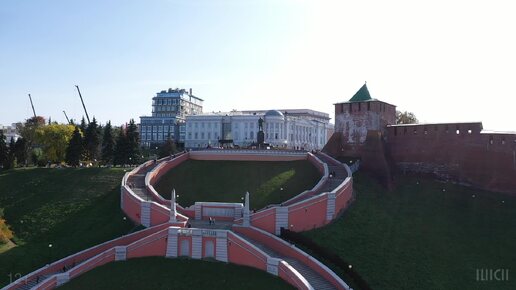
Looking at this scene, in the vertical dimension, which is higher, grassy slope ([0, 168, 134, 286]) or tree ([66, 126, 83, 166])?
tree ([66, 126, 83, 166])

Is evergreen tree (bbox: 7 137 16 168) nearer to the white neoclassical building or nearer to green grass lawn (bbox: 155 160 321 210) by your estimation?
green grass lawn (bbox: 155 160 321 210)

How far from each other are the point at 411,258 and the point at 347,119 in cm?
1889

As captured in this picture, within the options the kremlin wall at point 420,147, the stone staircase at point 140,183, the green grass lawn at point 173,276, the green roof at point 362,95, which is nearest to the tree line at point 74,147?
the stone staircase at point 140,183

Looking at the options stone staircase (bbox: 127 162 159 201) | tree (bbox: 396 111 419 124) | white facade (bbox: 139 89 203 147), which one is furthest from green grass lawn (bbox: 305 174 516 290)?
white facade (bbox: 139 89 203 147)

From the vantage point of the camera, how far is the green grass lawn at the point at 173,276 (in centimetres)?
2520

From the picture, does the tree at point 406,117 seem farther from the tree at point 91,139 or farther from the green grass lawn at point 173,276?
the green grass lawn at point 173,276

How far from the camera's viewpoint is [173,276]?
2628 centimetres

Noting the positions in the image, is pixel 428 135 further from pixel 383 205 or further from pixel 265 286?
pixel 265 286

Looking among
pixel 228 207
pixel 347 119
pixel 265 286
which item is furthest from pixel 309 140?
pixel 265 286

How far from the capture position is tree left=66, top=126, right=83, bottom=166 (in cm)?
5231

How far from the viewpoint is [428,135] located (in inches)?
1646

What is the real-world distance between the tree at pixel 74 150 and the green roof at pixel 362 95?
95.1ft

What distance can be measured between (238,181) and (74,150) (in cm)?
2255

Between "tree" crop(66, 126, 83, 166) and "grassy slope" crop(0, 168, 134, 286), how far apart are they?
17.1 ft
